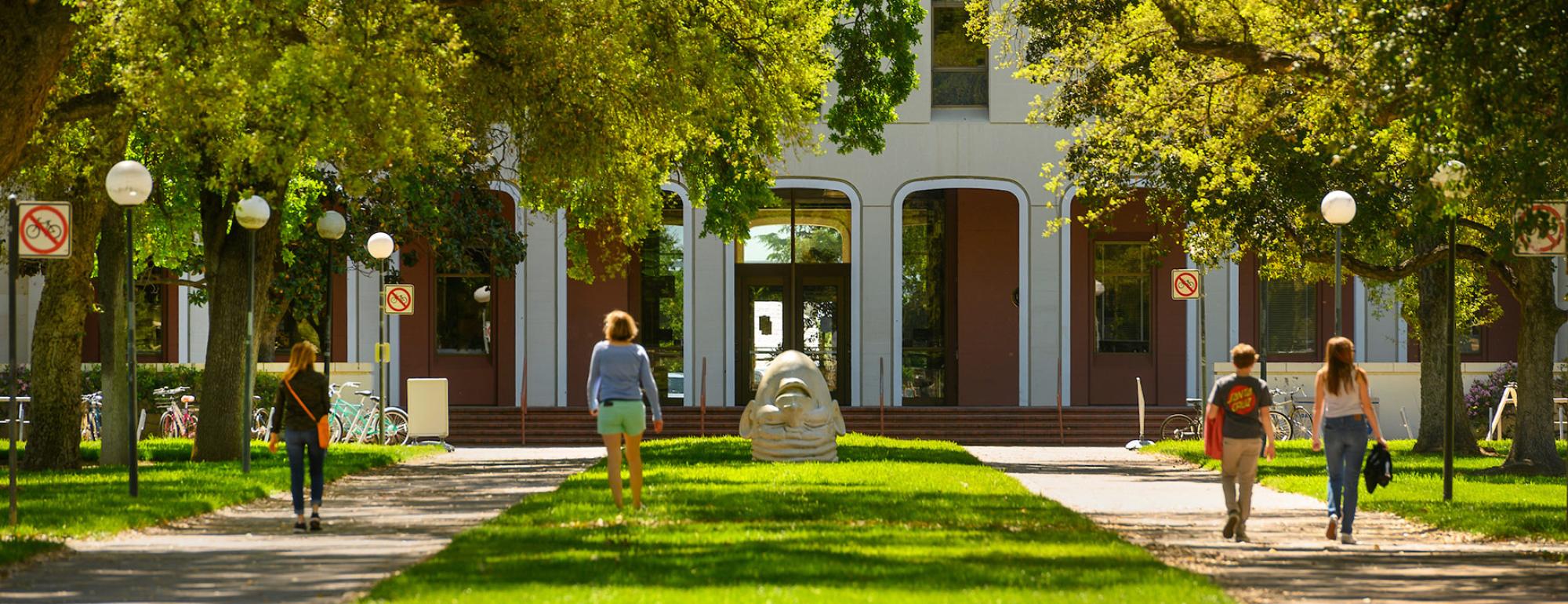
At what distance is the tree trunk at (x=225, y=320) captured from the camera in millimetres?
23438

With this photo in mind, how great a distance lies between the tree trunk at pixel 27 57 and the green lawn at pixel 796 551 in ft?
14.8

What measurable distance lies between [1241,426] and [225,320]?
1365 centimetres

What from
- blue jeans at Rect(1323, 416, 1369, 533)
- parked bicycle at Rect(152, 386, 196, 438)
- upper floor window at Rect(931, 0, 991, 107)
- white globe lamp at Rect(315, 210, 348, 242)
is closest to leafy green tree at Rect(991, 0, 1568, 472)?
blue jeans at Rect(1323, 416, 1369, 533)

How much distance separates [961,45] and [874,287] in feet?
16.7

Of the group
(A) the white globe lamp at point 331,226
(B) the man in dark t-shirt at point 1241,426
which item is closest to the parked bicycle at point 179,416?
(A) the white globe lamp at point 331,226

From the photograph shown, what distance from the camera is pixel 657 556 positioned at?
457 inches

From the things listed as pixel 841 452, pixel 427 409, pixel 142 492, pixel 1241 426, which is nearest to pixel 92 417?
pixel 427 409

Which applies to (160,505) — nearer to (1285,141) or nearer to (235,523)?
(235,523)

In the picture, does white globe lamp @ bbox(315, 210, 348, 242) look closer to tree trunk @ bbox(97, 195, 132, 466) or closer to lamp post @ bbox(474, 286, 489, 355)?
tree trunk @ bbox(97, 195, 132, 466)

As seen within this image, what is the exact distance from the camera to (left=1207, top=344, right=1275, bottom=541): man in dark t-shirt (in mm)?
13773

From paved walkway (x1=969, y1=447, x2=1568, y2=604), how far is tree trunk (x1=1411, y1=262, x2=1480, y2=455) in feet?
24.9

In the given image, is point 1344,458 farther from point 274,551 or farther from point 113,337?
point 113,337

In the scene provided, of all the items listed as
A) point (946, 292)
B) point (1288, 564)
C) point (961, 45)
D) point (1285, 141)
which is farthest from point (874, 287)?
point (1288, 564)

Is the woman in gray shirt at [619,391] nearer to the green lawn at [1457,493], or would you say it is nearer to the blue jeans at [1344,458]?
the blue jeans at [1344,458]
